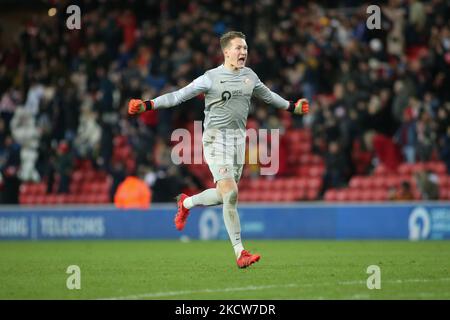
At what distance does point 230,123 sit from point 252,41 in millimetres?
13891

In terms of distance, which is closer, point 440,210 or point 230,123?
point 230,123

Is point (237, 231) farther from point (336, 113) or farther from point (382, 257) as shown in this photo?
point (336, 113)

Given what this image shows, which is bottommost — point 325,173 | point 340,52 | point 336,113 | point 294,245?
point 294,245

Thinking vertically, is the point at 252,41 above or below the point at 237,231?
above

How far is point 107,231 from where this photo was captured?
22.2 meters

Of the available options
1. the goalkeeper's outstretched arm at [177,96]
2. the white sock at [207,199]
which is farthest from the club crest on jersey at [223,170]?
the goalkeeper's outstretched arm at [177,96]

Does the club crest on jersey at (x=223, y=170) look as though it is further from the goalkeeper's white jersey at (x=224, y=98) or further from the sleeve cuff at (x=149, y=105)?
the sleeve cuff at (x=149, y=105)

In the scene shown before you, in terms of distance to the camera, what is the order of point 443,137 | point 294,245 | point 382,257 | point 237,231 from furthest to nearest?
point 443,137 < point 294,245 < point 382,257 < point 237,231

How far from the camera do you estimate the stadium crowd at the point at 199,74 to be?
21.2m

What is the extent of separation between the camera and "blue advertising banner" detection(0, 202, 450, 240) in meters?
19.2

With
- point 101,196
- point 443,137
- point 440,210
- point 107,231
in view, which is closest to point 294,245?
point 440,210

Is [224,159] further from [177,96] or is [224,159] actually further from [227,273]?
[227,273]

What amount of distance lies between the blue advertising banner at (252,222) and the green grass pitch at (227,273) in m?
2.69

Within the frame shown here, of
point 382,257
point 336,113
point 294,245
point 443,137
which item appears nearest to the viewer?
point 382,257
